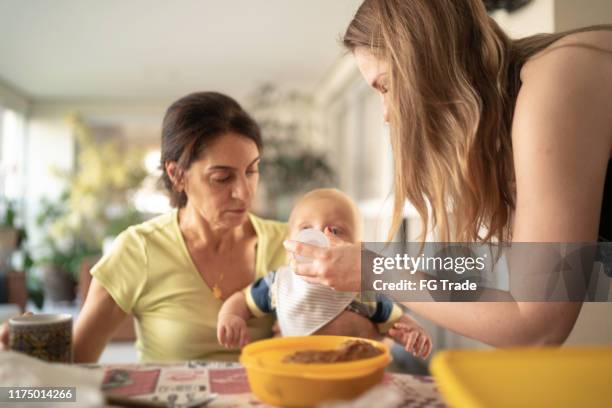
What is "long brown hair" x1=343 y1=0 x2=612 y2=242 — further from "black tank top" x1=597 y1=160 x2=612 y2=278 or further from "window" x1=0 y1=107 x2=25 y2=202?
"window" x1=0 y1=107 x2=25 y2=202

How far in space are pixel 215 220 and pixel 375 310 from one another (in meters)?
0.51

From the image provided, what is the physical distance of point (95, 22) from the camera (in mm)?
4590

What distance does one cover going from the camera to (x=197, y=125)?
57.2 inches

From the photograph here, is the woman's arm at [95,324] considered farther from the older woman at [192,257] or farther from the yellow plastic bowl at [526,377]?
the yellow plastic bowl at [526,377]

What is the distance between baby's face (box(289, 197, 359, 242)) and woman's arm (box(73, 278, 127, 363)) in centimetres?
52

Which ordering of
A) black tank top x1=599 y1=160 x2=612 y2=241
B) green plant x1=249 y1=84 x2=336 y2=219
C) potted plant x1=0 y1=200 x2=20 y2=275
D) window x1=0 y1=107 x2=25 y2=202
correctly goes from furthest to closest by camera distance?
window x1=0 y1=107 x2=25 y2=202
green plant x1=249 y1=84 x2=336 y2=219
potted plant x1=0 y1=200 x2=20 y2=275
black tank top x1=599 y1=160 x2=612 y2=241

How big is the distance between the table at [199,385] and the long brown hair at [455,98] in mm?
424

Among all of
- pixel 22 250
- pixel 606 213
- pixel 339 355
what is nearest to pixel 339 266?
pixel 339 355

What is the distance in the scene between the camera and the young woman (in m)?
0.89

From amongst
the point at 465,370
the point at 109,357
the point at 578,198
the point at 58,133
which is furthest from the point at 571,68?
the point at 58,133

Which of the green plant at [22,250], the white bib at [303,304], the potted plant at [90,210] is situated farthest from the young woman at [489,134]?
the potted plant at [90,210]

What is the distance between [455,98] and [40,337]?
36.1 inches

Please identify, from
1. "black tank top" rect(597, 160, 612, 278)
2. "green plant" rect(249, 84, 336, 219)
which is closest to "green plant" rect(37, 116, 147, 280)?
"green plant" rect(249, 84, 336, 219)

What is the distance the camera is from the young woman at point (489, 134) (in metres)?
0.89
